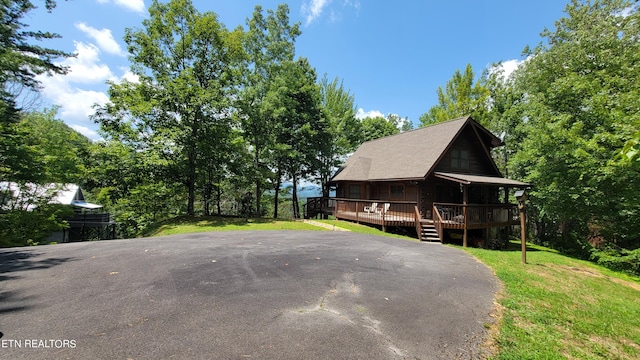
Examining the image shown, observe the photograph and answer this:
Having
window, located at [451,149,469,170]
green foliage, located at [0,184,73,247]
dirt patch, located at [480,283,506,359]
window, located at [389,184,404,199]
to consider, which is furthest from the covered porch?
green foliage, located at [0,184,73,247]

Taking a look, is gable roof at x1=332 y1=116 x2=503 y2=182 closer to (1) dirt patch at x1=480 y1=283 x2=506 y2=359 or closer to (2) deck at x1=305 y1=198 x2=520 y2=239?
(2) deck at x1=305 y1=198 x2=520 y2=239

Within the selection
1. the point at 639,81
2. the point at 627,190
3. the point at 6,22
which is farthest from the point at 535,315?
the point at 6,22

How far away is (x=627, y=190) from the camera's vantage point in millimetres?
12938

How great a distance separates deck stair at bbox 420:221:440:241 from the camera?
13786 millimetres

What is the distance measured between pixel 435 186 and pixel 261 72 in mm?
17891

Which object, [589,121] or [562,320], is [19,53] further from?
[589,121]

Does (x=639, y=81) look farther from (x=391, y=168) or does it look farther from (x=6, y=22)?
(x=6, y=22)

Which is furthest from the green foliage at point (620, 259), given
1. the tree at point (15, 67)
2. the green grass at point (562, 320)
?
the tree at point (15, 67)

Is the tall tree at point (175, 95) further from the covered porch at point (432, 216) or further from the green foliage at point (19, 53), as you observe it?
the covered porch at point (432, 216)

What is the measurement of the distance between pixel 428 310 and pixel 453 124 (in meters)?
16.2

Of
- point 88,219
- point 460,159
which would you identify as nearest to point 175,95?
point 88,219

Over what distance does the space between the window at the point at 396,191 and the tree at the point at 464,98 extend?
16.9m

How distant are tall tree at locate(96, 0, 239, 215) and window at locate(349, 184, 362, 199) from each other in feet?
34.6

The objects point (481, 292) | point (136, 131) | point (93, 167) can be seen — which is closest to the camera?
point (481, 292)
